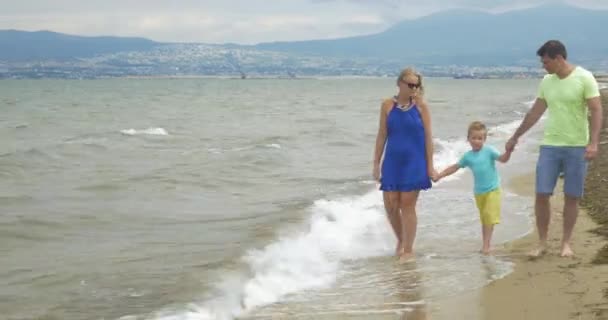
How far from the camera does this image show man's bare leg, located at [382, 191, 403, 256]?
23.6ft

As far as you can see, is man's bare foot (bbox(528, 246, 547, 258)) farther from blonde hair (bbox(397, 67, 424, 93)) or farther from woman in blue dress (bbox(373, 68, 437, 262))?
blonde hair (bbox(397, 67, 424, 93))

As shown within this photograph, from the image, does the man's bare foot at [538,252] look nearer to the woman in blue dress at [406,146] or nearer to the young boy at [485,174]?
the young boy at [485,174]

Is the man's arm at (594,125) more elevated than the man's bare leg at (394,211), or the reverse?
the man's arm at (594,125)

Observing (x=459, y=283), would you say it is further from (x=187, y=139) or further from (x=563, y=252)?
(x=187, y=139)

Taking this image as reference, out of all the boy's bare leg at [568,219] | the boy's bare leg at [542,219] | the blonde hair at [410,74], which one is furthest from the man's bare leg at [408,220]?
the boy's bare leg at [568,219]

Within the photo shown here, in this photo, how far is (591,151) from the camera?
640cm

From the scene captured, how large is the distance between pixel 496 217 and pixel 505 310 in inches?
84.2

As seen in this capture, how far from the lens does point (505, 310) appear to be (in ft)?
17.5

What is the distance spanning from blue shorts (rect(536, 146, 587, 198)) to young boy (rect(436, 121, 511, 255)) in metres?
0.62

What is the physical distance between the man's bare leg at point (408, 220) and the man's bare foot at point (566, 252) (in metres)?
1.32

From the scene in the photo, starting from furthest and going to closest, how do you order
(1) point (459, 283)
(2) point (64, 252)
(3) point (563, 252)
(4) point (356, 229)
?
(4) point (356, 229) < (2) point (64, 252) < (3) point (563, 252) < (1) point (459, 283)

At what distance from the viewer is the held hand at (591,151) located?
6387mm

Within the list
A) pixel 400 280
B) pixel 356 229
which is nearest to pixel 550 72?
pixel 400 280

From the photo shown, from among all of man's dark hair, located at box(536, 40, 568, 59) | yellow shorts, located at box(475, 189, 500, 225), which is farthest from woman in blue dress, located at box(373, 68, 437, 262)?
man's dark hair, located at box(536, 40, 568, 59)
